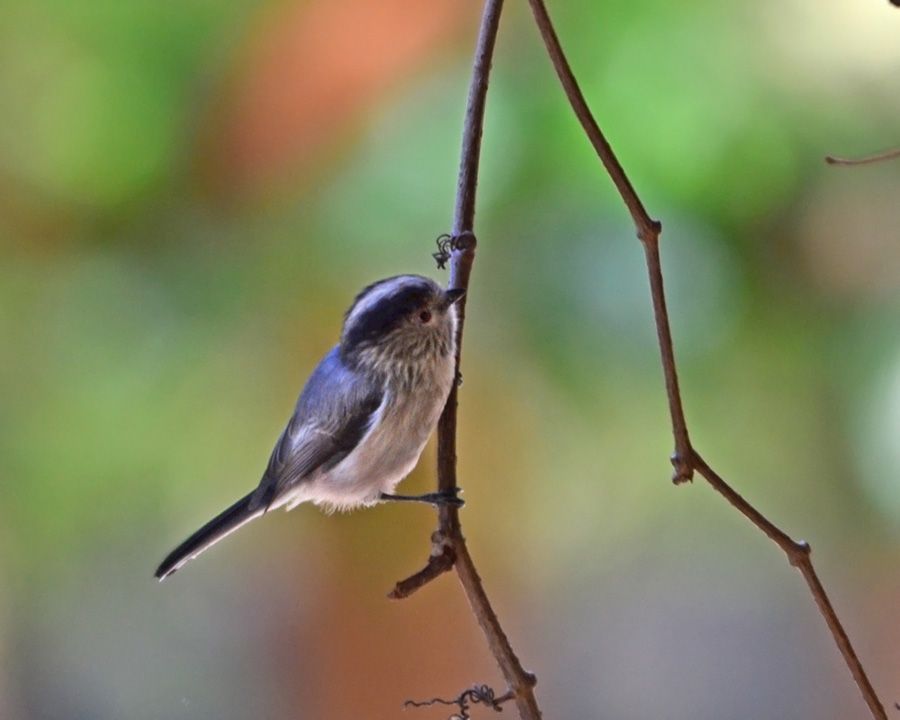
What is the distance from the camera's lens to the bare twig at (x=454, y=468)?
0.79 meters

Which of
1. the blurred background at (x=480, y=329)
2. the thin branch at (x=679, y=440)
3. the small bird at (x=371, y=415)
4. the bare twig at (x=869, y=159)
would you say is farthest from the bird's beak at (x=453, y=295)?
the blurred background at (x=480, y=329)

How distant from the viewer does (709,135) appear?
5.20 ft

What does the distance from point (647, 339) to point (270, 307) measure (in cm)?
58

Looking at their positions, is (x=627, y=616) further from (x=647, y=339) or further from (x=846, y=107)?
(x=846, y=107)

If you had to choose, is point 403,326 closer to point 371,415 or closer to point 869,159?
point 371,415

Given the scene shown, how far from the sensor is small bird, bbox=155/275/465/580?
1094 mm

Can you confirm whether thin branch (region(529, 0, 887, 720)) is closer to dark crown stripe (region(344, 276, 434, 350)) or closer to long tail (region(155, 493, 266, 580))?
dark crown stripe (region(344, 276, 434, 350))

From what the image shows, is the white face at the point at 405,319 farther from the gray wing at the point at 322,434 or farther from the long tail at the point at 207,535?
the long tail at the point at 207,535

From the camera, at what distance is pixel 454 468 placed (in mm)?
929

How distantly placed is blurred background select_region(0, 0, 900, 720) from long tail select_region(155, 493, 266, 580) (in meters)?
0.41

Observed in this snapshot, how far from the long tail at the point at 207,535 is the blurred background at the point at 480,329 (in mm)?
411

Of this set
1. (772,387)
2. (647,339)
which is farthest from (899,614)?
(647,339)

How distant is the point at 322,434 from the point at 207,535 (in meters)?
0.16

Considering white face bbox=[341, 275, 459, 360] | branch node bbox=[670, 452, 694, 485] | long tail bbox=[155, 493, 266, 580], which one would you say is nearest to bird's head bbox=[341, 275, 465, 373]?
white face bbox=[341, 275, 459, 360]
